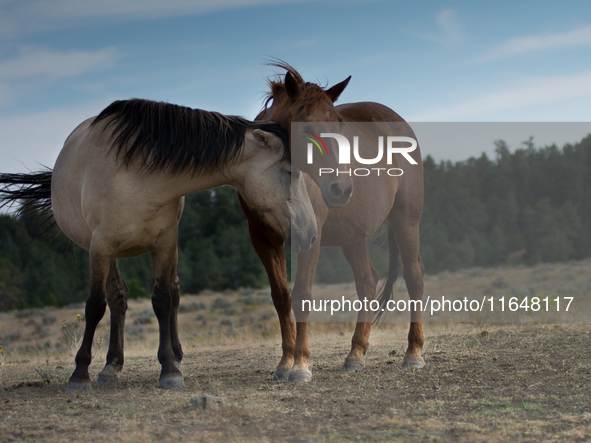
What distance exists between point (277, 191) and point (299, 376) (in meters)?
1.61

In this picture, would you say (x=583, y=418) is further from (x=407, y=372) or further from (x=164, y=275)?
(x=164, y=275)

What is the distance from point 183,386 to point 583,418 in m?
3.01

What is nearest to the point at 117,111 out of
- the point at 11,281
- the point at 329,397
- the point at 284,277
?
the point at 284,277

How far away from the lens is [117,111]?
4.71 meters

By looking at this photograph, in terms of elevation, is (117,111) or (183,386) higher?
(117,111)

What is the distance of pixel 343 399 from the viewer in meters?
3.76

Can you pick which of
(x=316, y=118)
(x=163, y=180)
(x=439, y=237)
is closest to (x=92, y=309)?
(x=163, y=180)

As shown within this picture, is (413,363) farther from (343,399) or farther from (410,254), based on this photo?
(343,399)

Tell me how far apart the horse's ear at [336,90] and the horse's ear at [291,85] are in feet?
1.27

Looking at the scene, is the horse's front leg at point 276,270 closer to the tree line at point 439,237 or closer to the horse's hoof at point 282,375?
the horse's hoof at point 282,375

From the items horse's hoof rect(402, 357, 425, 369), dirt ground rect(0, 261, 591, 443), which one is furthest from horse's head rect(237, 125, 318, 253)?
horse's hoof rect(402, 357, 425, 369)

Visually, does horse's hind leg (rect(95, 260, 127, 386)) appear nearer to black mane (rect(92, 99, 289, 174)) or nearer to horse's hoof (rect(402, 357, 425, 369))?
black mane (rect(92, 99, 289, 174))

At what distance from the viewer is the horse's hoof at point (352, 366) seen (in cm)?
523

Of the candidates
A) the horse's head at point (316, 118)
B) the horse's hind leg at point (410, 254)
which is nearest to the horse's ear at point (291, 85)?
the horse's head at point (316, 118)
